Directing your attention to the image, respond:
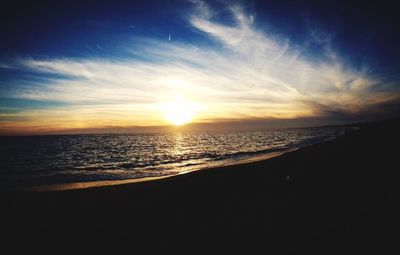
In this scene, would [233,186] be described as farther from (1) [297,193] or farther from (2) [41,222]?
(2) [41,222]

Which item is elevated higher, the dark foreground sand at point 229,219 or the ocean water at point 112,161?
the dark foreground sand at point 229,219

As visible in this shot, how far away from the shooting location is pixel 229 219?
6.70 m

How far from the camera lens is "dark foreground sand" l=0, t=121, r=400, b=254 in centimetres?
495

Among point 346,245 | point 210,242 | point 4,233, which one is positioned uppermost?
point 346,245

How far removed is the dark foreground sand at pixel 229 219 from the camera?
4949 millimetres

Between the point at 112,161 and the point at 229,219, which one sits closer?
the point at 229,219

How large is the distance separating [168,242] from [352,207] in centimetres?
559

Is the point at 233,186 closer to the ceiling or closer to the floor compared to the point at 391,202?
closer to the floor

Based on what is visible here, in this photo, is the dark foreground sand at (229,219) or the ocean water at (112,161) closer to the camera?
the dark foreground sand at (229,219)

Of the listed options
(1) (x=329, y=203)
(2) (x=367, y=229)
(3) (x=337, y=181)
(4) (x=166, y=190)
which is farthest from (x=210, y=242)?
(3) (x=337, y=181)

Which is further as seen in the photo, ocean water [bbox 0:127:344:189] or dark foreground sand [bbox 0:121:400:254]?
ocean water [bbox 0:127:344:189]

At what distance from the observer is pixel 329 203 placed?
686 centimetres

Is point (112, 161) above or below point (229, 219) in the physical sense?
below

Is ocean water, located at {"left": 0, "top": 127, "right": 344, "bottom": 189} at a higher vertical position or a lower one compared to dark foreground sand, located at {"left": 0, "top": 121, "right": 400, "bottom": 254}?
lower
